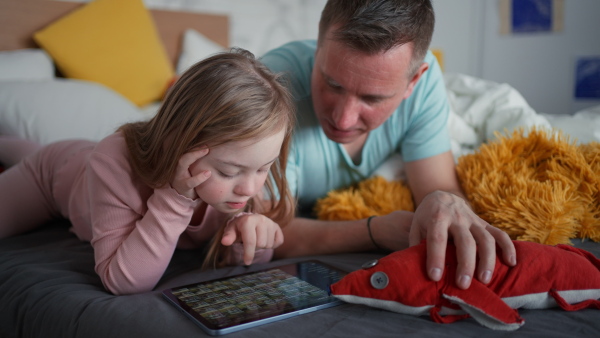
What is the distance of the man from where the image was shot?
84 cm

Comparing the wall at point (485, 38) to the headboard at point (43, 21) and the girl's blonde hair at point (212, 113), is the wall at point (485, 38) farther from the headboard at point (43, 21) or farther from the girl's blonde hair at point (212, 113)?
the girl's blonde hair at point (212, 113)

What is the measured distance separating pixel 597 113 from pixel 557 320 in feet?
4.36

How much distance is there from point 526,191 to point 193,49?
1905 millimetres

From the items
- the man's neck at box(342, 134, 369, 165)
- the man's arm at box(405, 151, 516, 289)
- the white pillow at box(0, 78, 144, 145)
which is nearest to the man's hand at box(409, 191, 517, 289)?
the man's arm at box(405, 151, 516, 289)

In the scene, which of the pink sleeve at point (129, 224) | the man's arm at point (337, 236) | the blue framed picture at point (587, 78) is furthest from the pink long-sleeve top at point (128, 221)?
the blue framed picture at point (587, 78)

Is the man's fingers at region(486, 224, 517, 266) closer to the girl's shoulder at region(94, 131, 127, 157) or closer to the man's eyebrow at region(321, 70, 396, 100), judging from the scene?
the man's eyebrow at region(321, 70, 396, 100)

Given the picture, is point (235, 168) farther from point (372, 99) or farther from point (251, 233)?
point (372, 99)

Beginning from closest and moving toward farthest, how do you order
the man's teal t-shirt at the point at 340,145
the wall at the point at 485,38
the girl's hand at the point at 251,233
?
the girl's hand at the point at 251,233, the man's teal t-shirt at the point at 340,145, the wall at the point at 485,38

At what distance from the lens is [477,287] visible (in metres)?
0.74

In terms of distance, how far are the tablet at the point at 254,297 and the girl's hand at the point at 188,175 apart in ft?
0.56

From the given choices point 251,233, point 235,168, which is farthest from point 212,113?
point 251,233

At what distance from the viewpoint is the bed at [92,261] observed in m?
0.73

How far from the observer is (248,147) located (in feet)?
2.82

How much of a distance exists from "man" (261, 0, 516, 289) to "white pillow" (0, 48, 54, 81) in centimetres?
106
